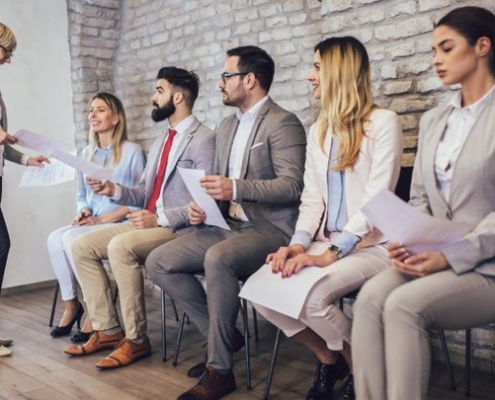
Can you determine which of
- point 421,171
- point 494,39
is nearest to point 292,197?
point 421,171

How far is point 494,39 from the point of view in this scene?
217 cm

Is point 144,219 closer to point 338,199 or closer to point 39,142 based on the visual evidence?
point 39,142

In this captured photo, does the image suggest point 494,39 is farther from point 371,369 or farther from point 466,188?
point 371,369

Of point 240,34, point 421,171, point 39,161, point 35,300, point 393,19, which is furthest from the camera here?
point 35,300

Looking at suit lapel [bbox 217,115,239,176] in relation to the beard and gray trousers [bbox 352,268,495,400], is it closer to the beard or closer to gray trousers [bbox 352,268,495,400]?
the beard

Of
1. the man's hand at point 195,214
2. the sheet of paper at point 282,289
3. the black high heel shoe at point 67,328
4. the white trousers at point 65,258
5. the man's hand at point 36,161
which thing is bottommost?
the black high heel shoe at point 67,328

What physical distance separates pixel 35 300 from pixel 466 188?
3.68 meters

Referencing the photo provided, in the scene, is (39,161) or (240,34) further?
(240,34)

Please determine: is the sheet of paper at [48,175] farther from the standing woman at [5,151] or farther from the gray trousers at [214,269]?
the gray trousers at [214,269]

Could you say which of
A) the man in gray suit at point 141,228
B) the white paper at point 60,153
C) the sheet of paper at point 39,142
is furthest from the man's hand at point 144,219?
the sheet of paper at point 39,142

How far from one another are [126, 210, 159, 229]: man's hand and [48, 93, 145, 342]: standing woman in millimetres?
380

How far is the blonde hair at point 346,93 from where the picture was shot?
2541 millimetres

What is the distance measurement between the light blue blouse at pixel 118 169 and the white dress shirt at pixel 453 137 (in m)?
2.16

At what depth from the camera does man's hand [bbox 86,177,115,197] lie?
11.3ft
